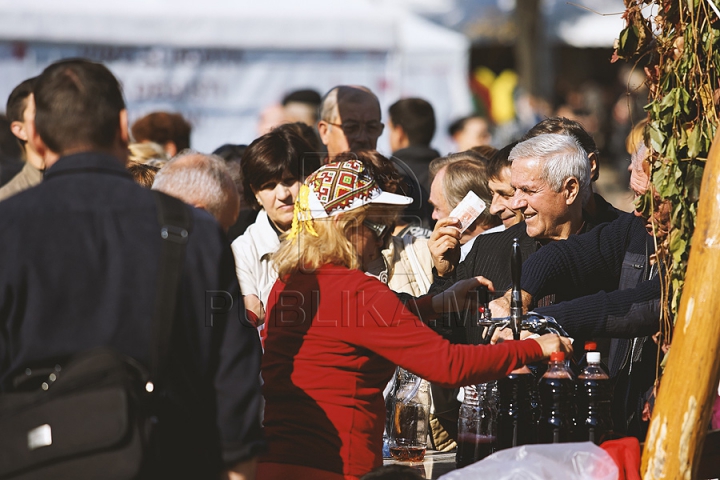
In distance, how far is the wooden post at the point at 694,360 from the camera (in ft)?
9.47

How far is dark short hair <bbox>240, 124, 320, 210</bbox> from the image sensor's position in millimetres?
4773

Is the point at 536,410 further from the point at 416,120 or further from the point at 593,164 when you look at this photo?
the point at 416,120

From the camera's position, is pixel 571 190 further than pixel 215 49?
No

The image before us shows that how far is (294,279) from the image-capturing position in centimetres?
315

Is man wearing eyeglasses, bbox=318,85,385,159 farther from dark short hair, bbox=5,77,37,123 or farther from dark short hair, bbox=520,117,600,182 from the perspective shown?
dark short hair, bbox=5,77,37,123

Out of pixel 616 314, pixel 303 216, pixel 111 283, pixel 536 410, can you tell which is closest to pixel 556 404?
pixel 536 410

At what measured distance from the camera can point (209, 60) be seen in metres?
8.70

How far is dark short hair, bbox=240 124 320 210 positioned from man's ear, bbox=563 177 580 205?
4.50 feet

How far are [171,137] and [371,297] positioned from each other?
4.31 metres

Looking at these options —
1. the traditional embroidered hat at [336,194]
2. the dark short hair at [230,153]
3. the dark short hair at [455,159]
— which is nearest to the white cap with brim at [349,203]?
the traditional embroidered hat at [336,194]

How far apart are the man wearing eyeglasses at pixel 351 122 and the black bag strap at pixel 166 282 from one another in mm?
3534

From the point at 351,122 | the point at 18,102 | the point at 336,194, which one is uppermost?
the point at 18,102

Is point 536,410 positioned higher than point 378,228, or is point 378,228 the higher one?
point 378,228

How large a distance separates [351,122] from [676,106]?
10.00ft
